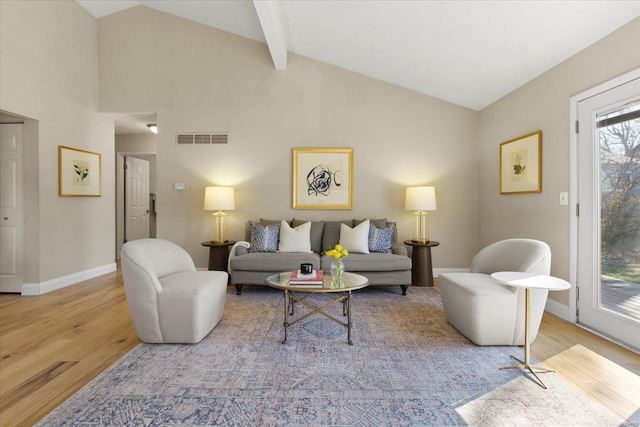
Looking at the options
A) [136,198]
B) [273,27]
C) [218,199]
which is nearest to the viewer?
[273,27]

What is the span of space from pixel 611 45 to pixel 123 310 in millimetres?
5073

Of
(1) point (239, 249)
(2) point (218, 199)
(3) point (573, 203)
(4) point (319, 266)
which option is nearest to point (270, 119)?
(2) point (218, 199)

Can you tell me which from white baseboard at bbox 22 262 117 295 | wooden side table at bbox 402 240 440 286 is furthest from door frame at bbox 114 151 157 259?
wooden side table at bbox 402 240 440 286

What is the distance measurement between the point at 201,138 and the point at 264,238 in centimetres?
193

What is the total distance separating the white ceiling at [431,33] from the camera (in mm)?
2879

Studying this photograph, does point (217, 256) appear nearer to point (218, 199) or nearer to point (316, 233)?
point (218, 199)

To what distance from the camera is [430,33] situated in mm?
3605

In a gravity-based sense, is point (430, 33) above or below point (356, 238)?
above

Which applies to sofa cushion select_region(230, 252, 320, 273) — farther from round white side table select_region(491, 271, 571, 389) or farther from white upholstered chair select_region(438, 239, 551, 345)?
→ round white side table select_region(491, 271, 571, 389)

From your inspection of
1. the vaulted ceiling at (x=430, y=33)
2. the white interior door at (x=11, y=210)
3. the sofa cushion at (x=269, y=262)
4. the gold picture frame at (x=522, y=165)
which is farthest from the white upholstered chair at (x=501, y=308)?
the white interior door at (x=11, y=210)

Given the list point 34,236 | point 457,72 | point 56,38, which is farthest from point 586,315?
point 56,38

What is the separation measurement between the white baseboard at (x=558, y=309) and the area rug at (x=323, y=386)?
3.84ft

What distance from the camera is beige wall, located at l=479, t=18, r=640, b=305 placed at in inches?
110

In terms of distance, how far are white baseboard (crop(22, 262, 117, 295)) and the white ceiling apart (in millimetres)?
3790
